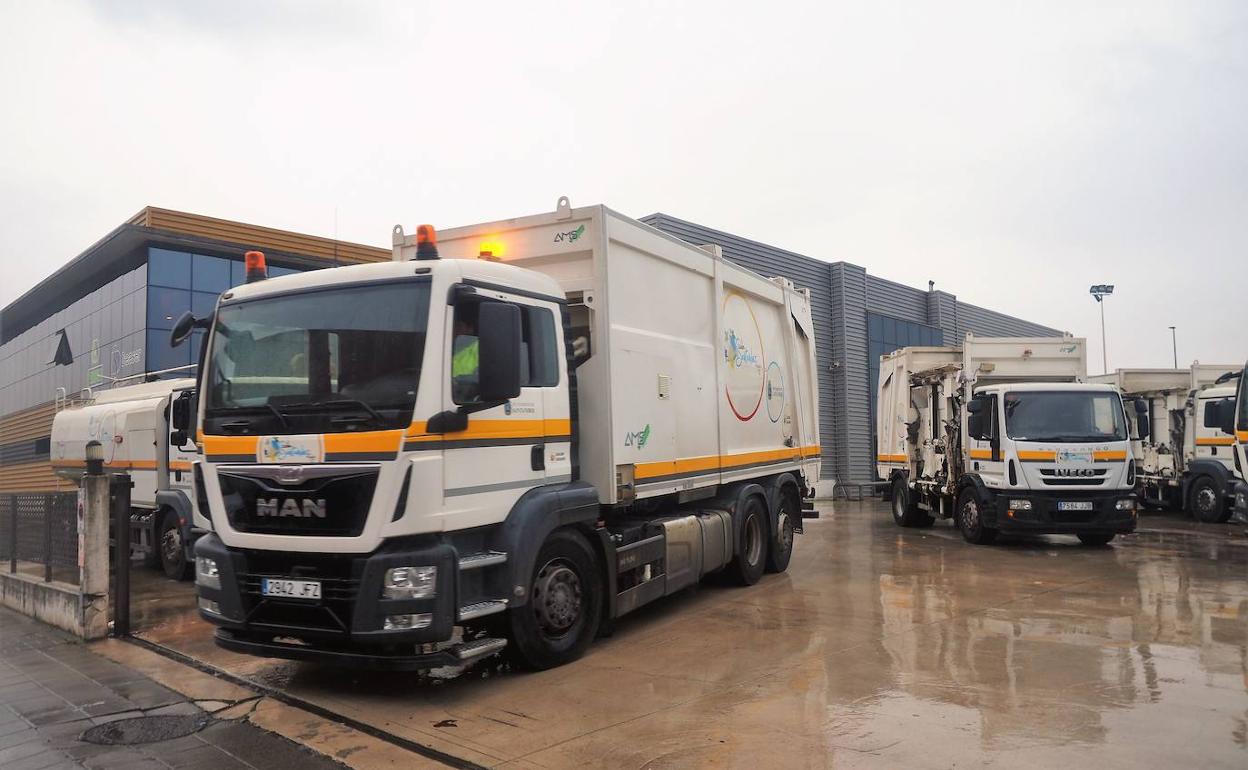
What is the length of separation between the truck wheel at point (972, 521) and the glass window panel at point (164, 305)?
20.0m

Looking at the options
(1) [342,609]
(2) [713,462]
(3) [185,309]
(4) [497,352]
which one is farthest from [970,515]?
(3) [185,309]

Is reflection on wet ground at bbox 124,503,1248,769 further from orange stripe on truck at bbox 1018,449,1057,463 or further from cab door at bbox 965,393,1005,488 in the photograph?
cab door at bbox 965,393,1005,488

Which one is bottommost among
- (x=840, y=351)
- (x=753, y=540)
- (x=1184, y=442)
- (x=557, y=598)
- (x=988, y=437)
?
(x=753, y=540)

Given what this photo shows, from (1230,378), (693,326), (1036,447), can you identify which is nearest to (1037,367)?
(1036,447)

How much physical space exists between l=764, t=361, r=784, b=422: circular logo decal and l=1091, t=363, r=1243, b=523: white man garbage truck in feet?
27.5

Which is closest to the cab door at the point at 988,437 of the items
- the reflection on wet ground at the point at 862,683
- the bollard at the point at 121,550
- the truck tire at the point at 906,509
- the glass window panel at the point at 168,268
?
the reflection on wet ground at the point at 862,683

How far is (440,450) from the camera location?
5.23 m

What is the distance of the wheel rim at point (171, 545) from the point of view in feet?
37.3

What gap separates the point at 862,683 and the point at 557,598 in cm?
218

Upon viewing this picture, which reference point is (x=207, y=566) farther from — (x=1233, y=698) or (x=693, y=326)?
(x=1233, y=698)

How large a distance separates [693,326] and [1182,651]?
4849 millimetres

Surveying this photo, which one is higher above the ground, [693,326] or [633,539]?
[693,326]

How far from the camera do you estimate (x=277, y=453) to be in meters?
5.31

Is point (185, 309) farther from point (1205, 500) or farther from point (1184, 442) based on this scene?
point (1205, 500)
